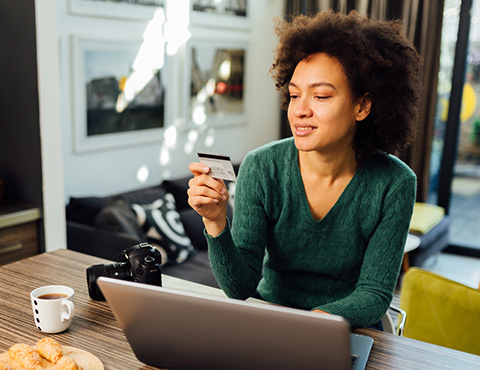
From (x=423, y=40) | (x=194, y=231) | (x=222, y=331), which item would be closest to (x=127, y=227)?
(x=194, y=231)

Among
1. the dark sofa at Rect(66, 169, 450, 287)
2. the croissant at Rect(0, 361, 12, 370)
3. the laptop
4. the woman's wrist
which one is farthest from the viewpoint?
the dark sofa at Rect(66, 169, 450, 287)

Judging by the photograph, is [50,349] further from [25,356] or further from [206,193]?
[206,193]

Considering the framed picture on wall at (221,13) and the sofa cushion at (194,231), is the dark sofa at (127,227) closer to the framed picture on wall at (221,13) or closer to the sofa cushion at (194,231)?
the sofa cushion at (194,231)

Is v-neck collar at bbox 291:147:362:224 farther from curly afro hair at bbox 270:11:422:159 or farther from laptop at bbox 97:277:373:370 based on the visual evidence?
laptop at bbox 97:277:373:370

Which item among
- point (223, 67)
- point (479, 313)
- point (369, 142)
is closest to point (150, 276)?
point (369, 142)

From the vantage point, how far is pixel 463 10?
13.7 ft

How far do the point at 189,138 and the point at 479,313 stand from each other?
9.07ft

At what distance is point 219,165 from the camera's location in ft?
3.68

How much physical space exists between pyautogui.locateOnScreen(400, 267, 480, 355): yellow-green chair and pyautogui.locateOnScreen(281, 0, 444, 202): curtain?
2908mm

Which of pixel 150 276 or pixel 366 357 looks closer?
pixel 366 357

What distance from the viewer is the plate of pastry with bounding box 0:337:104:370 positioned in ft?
3.12

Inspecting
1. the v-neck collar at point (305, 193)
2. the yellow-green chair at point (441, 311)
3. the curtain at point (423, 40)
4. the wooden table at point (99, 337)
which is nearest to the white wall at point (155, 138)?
the curtain at point (423, 40)

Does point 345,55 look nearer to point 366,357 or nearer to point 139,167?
point 366,357

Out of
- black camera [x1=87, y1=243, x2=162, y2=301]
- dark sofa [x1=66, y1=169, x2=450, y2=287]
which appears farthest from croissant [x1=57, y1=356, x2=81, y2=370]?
dark sofa [x1=66, y1=169, x2=450, y2=287]
